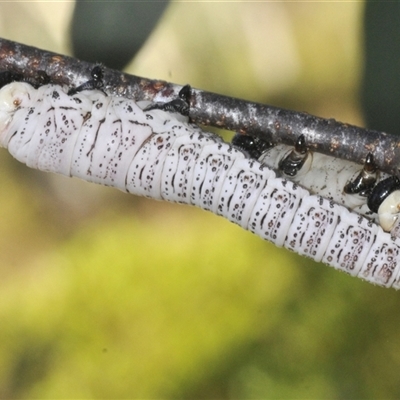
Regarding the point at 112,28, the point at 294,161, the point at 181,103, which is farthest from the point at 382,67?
the point at 112,28

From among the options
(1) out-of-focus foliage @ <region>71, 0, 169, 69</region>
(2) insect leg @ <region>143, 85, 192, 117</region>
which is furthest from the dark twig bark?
(1) out-of-focus foliage @ <region>71, 0, 169, 69</region>

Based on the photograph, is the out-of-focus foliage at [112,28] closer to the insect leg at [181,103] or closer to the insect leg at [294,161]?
the insect leg at [181,103]

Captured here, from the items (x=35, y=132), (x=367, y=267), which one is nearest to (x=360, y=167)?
(x=367, y=267)

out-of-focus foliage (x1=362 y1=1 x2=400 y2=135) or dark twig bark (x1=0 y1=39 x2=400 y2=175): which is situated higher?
out-of-focus foliage (x1=362 y1=1 x2=400 y2=135)

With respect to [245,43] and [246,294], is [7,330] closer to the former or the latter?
[246,294]

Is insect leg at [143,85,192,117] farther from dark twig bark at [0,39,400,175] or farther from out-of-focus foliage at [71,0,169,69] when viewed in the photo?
out-of-focus foliage at [71,0,169,69]

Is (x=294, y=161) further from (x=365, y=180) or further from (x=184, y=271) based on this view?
(x=184, y=271)
